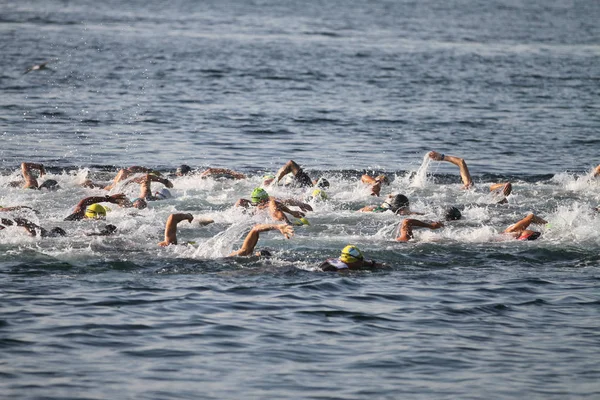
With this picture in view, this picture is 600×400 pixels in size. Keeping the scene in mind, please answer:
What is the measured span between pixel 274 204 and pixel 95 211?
162 inches

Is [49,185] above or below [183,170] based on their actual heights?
below

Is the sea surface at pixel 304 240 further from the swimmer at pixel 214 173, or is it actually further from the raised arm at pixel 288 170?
the raised arm at pixel 288 170

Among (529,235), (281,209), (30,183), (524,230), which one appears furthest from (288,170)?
(529,235)

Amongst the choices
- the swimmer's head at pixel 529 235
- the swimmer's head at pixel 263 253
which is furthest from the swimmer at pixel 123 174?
the swimmer's head at pixel 529 235

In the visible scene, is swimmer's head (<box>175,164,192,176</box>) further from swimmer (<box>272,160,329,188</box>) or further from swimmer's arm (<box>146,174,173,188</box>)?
swimmer (<box>272,160,329,188</box>)

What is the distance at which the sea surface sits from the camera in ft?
43.2

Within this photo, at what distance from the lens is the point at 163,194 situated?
79.9ft

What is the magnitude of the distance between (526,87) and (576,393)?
3638cm

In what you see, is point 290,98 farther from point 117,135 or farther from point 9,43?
point 9,43

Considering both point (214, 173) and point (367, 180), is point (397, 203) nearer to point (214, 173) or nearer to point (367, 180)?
point (367, 180)

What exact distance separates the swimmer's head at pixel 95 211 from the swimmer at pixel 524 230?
28.7ft

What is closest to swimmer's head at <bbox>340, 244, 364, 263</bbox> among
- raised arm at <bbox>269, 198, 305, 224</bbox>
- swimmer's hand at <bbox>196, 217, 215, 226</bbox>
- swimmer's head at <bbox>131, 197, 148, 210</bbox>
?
raised arm at <bbox>269, 198, 305, 224</bbox>

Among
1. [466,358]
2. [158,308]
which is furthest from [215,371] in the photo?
[466,358]

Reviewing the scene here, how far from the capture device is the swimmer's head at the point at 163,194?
24194 mm
